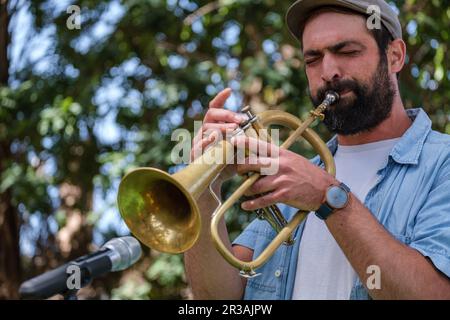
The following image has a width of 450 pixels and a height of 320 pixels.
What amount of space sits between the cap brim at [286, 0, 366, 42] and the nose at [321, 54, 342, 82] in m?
0.19

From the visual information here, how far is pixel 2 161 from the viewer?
6.50 m

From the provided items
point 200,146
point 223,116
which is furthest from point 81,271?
point 223,116

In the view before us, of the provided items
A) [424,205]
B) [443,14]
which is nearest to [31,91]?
[443,14]

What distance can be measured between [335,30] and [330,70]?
0.47ft

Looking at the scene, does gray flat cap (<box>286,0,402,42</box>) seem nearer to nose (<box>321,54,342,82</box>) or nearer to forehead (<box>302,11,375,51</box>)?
forehead (<box>302,11,375,51</box>)

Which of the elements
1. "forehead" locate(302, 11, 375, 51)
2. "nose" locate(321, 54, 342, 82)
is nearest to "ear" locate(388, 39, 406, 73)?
Answer: "forehead" locate(302, 11, 375, 51)

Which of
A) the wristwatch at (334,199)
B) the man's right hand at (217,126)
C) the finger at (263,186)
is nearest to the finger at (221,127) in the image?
the man's right hand at (217,126)

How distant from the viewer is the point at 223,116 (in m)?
2.18

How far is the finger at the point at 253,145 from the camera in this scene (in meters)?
1.97

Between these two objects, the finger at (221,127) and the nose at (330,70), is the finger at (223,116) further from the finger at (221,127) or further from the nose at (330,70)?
the nose at (330,70)

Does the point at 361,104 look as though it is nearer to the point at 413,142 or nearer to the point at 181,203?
the point at 413,142

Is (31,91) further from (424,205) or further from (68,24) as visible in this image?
(424,205)

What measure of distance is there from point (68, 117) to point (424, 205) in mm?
3510

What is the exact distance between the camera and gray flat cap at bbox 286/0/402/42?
7.67 feet
